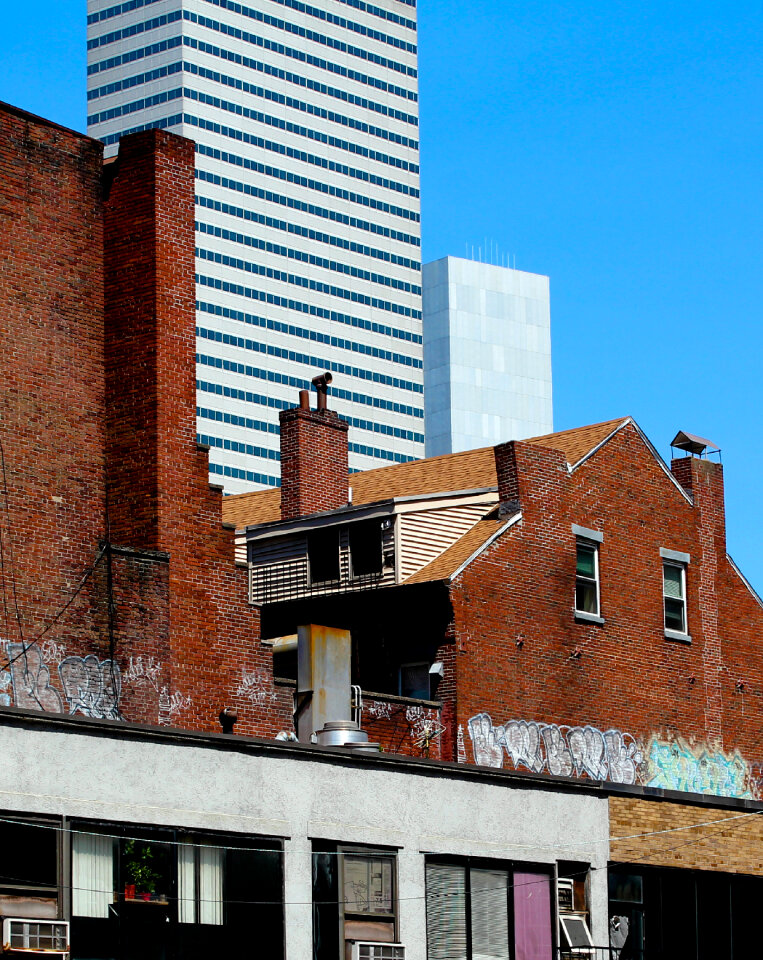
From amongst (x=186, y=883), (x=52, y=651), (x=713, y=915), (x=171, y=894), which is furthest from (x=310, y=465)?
(x=171, y=894)

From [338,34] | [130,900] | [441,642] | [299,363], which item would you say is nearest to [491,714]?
[441,642]

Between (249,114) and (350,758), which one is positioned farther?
(249,114)

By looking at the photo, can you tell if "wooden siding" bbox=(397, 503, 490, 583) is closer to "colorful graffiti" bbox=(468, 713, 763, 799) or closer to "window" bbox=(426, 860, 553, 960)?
"colorful graffiti" bbox=(468, 713, 763, 799)

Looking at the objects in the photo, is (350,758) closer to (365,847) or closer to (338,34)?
(365,847)

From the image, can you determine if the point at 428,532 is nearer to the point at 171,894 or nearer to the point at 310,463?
the point at 310,463

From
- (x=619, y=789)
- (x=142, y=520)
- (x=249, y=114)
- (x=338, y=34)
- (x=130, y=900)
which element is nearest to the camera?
(x=130, y=900)

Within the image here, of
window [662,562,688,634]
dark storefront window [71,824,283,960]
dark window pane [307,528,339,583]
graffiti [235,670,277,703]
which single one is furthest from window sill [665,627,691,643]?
dark storefront window [71,824,283,960]

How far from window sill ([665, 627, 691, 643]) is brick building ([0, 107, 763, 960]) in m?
0.07

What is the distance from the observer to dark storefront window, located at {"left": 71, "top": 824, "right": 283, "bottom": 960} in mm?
20734

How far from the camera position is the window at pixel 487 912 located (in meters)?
24.3

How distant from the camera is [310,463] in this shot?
4025 cm

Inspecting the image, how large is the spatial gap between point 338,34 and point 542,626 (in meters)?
162

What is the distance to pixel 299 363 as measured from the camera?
178m

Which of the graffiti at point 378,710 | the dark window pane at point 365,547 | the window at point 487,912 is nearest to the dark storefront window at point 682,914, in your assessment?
the window at point 487,912
